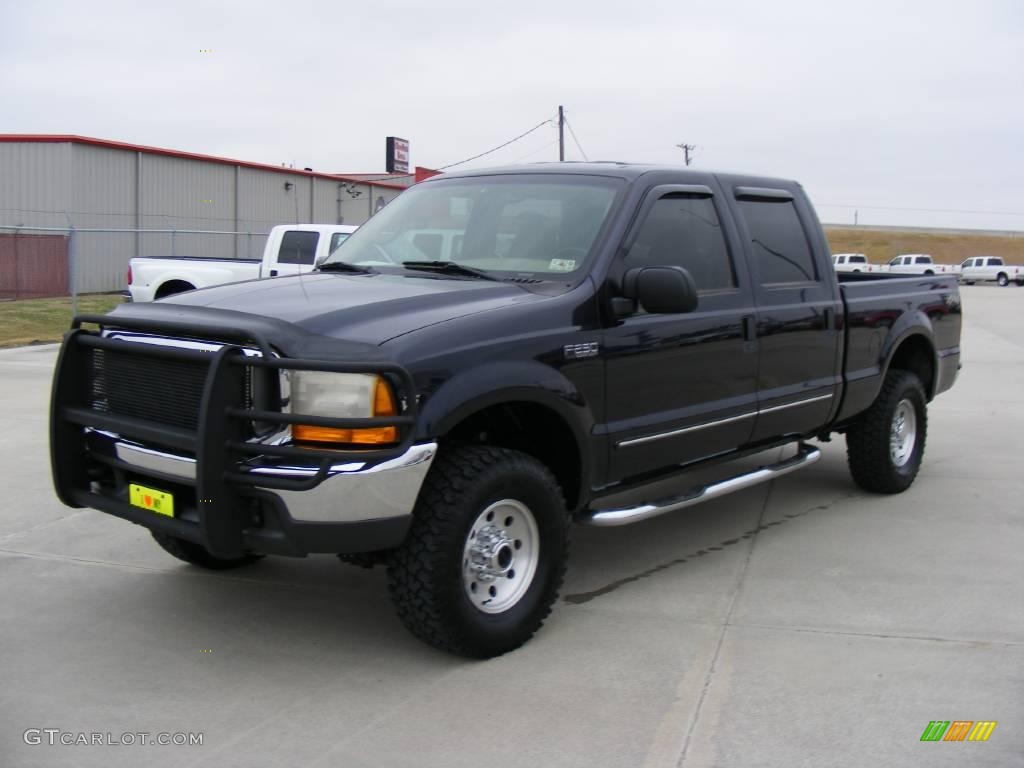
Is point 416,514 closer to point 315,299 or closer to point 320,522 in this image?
point 320,522

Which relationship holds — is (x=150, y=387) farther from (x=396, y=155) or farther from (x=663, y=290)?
(x=396, y=155)

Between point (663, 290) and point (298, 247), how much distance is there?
12.1m

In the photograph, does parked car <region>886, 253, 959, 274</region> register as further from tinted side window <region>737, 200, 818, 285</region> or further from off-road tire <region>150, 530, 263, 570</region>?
off-road tire <region>150, 530, 263, 570</region>

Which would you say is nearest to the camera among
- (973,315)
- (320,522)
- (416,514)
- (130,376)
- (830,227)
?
(320,522)

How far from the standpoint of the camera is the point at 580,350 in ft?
15.3

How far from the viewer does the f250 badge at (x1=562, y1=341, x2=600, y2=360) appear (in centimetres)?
461

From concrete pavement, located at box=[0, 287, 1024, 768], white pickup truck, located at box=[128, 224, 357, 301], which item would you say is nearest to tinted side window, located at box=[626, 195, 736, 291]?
concrete pavement, located at box=[0, 287, 1024, 768]

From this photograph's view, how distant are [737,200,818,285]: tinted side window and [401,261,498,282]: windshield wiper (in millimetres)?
1741

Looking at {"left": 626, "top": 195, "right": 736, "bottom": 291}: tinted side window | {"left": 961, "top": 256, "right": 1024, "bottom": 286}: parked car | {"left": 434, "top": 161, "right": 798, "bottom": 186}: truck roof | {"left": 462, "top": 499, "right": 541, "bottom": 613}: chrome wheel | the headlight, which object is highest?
{"left": 961, "top": 256, "right": 1024, "bottom": 286}: parked car

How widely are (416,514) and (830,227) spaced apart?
12285 centimetres

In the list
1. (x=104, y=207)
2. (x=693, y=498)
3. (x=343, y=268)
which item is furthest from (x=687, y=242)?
(x=104, y=207)

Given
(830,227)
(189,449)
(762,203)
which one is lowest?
(189,449)

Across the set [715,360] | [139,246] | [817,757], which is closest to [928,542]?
[715,360]

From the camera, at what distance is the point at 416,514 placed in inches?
162
